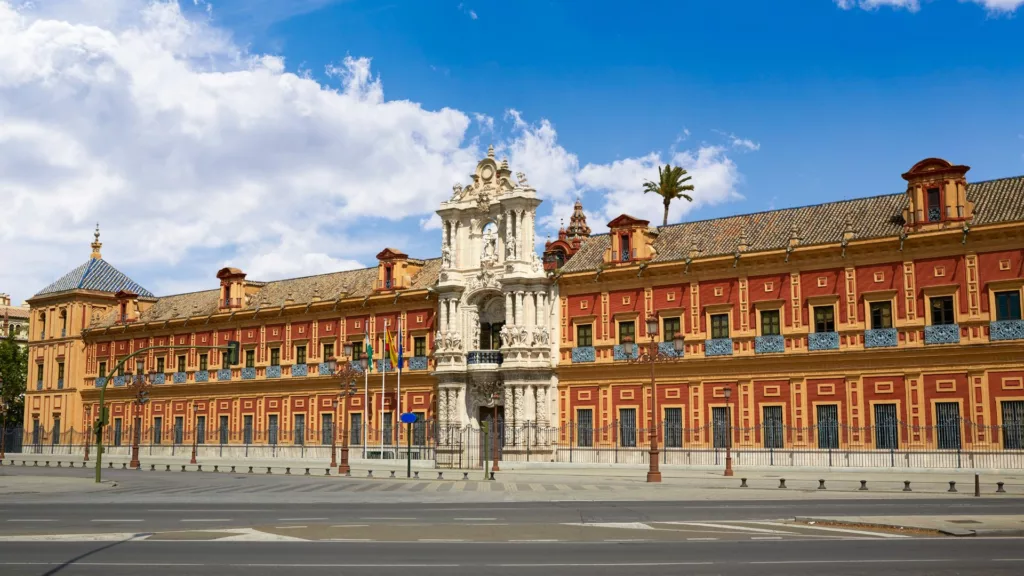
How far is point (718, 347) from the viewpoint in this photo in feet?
147

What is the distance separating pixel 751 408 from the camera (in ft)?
143

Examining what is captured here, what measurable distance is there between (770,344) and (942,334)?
696 centimetres

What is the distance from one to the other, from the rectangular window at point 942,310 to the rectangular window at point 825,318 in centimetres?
392

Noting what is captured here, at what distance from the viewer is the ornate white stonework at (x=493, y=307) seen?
49.5 metres

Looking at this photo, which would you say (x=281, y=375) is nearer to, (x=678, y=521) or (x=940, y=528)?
(x=678, y=521)

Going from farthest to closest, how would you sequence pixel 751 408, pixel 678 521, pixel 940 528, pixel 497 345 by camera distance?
pixel 497 345, pixel 751 408, pixel 678 521, pixel 940 528

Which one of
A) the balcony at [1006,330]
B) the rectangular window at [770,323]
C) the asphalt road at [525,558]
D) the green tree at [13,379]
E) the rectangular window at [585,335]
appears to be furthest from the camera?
the green tree at [13,379]

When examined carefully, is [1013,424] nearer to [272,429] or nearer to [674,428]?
[674,428]

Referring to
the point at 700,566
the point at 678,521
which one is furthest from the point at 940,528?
the point at 700,566

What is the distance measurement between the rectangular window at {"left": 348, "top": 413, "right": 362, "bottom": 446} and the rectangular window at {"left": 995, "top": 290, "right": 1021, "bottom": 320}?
33.1 metres

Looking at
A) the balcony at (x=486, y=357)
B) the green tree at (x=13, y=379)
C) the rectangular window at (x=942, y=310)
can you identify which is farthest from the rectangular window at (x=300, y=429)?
the rectangular window at (x=942, y=310)

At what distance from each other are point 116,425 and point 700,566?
64.6m

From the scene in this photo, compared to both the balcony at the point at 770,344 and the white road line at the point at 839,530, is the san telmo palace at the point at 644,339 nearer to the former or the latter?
the balcony at the point at 770,344

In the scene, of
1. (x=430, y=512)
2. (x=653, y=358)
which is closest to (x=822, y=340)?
(x=653, y=358)
